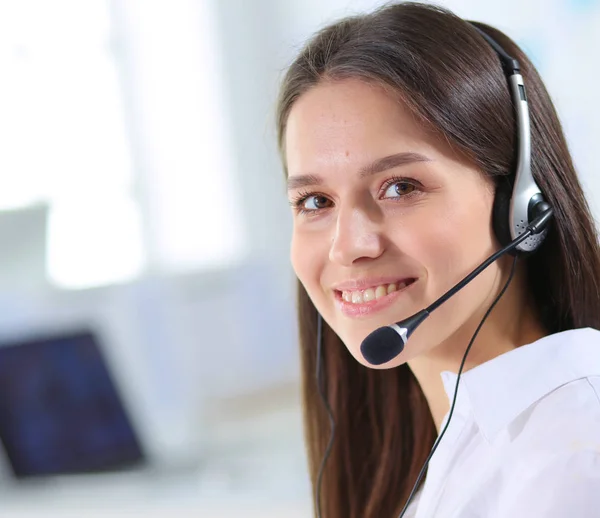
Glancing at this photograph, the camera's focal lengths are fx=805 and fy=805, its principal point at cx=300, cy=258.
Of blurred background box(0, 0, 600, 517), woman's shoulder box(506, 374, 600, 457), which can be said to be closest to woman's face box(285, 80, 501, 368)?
woman's shoulder box(506, 374, 600, 457)

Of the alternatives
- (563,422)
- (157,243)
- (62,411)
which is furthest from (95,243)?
(563,422)

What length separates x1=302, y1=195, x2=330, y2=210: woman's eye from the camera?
1.08m

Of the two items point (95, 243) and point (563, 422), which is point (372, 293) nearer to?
point (563, 422)

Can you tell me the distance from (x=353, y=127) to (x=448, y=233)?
17cm

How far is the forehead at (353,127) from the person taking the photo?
97 centimetres

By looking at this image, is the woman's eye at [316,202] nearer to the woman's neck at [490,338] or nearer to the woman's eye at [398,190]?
the woman's eye at [398,190]

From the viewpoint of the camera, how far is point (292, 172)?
108 centimetres

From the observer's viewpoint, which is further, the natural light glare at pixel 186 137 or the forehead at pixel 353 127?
the natural light glare at pixel 186 137

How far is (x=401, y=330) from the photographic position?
923mm

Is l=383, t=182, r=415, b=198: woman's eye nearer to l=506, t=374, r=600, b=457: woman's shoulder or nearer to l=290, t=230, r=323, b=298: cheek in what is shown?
l=290, t=230, r=323, b=298: cheek

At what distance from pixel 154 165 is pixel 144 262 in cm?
36

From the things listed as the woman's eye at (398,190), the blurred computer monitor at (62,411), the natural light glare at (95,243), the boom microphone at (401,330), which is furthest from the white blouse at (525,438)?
the natural light glare at (95,243)

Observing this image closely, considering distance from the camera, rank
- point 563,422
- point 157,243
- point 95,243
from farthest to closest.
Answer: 1. point 157,243
2. point 95,243
3. point 563,422

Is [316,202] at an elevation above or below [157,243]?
above
